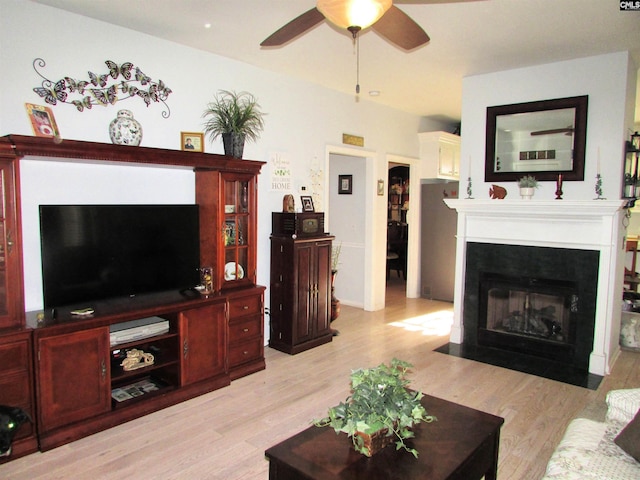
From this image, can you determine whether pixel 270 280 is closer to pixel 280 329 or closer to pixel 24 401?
pixel 280 329

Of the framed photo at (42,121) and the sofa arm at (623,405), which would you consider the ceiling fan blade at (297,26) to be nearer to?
the framed photo at (42,121)

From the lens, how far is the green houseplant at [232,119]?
3.67 meters

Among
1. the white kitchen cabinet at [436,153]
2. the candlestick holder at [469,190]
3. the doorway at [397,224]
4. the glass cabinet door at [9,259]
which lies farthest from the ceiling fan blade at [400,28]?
the doorway at [397,224]

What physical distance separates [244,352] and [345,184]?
305 cm

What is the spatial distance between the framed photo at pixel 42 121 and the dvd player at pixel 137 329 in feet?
4.29

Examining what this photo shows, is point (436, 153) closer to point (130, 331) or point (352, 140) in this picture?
point (352, 140)

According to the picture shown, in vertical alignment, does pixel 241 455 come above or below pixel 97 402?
below

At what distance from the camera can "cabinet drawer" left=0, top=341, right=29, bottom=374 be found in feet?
7.97

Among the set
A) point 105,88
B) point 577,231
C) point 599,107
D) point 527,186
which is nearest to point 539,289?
point 577,231

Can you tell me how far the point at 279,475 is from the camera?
172cm

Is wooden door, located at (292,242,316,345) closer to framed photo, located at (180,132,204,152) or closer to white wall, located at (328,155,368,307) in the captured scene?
framed photo, located at (180,132,204,152)

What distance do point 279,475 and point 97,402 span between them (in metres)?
1.63

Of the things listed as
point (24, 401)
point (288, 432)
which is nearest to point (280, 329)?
point (288, 432)

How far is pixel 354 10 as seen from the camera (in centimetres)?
174
